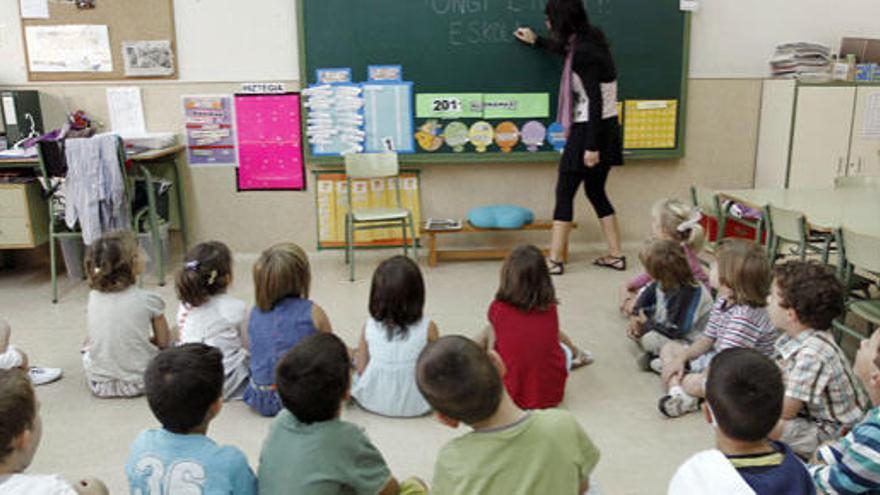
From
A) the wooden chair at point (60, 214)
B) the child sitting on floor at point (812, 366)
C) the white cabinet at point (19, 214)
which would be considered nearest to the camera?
the child sitting on floor at point (812, 366)

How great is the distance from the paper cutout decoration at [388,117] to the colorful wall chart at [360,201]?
235mm

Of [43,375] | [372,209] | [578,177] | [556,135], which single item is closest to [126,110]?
[372,209]

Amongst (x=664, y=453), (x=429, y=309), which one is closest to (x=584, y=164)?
(x=429, y=309)

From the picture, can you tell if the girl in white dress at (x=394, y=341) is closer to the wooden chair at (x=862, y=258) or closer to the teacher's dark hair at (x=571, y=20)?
the wooden chair at (x=862, y=258)

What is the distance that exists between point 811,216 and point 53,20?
4471mm

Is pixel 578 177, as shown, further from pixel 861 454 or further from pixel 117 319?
pixel 861 454

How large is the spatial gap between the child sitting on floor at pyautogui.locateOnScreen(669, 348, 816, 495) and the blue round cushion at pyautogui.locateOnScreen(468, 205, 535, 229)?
3416 millimetres

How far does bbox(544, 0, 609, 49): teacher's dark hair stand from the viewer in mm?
4449

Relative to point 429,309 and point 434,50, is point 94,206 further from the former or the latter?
point 434,50

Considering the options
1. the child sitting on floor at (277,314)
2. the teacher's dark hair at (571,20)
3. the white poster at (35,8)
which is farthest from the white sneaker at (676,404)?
the white poster at (35,8)

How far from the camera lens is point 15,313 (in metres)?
4.15

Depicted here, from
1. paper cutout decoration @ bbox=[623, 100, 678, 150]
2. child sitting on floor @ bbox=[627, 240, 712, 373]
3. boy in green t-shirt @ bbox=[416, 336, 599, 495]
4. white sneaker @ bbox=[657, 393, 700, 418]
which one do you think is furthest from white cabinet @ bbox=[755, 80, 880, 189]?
boy in green t-shirt @ bbox=[416, 336, 599, 495]

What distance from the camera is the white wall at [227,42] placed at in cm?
486

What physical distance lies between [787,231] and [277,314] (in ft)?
7.44
